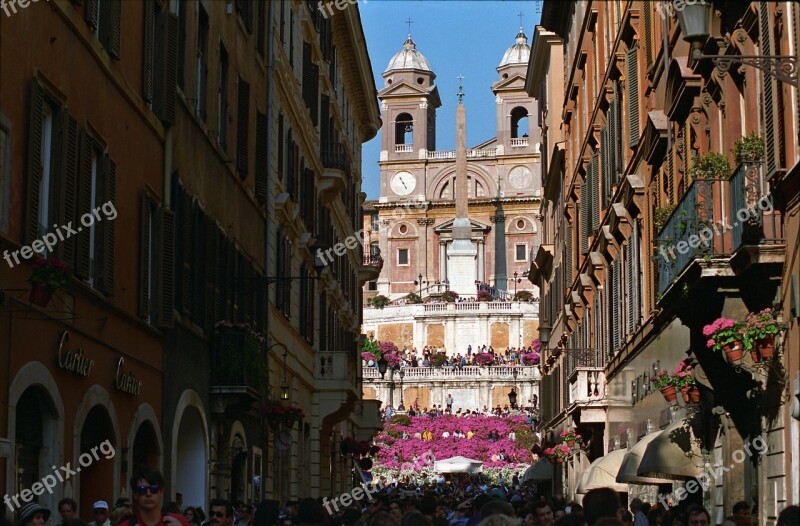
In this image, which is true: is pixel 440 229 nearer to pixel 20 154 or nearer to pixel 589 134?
pixel 589 134

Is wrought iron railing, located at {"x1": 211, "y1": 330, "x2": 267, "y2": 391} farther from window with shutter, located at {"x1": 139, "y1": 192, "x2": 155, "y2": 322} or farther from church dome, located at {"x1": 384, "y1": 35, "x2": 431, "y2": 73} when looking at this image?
church dome, located at {"x1": 384, "y1": 35, "x2": 431, "y2": 73}

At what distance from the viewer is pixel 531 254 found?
13475 cm

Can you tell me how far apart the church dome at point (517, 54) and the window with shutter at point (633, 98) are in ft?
377

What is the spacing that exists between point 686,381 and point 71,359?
782cm

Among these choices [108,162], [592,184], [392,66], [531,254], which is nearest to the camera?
[108,162]

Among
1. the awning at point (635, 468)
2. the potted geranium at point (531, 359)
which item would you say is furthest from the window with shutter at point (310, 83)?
the potted geranium at point (531, 359)

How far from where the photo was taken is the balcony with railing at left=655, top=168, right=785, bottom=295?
15.4 meters

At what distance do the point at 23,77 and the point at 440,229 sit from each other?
120972 millimetres

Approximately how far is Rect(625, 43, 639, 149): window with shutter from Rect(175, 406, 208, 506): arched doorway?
28.7ft

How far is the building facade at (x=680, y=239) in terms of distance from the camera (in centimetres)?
1561

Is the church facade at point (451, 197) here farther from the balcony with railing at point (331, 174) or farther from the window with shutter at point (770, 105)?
the window with shutter at point (770, 105)

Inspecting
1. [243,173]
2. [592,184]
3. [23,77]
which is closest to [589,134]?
[592,184]

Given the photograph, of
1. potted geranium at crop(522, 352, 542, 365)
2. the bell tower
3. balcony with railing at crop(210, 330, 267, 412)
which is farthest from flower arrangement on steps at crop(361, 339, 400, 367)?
balcony with railing at crop(210, 330, 267, 412)

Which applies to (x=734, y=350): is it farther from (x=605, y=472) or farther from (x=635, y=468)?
(x=605, y=472)
